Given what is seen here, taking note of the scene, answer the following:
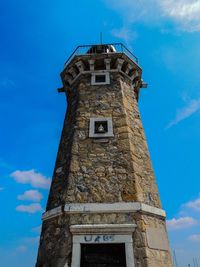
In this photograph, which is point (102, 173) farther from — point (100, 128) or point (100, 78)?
point (100, 78)

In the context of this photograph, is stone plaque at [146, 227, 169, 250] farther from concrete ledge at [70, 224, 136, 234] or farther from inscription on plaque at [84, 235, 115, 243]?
inscription on plaque at [84, 235, 115, 243]

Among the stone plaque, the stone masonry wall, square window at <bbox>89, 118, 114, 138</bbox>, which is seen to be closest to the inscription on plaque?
the stone masonry wall

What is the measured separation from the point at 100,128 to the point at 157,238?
343 cm

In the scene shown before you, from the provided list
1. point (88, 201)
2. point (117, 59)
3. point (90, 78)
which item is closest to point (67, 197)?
point (88, 201)

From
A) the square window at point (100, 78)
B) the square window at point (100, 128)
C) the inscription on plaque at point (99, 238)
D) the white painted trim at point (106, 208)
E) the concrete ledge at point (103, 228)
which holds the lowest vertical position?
the inscription on plaque at point (99, 238)

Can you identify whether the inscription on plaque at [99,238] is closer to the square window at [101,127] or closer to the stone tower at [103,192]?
the stone tower at [103,192]

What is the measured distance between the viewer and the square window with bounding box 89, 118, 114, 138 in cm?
787

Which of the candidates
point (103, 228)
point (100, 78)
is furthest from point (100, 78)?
point (103, 228)

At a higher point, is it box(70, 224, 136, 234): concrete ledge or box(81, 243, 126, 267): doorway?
box(70, 224, 136, 234): concrete ledge

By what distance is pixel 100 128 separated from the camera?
797 centimetres

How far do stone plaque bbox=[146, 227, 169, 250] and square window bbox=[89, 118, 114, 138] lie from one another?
2.91 metres

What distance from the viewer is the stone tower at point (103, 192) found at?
5.96 meters

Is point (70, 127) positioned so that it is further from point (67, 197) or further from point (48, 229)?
point (48, 229)

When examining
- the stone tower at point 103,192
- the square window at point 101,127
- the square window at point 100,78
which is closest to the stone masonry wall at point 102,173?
the stone tower at point 103,192
